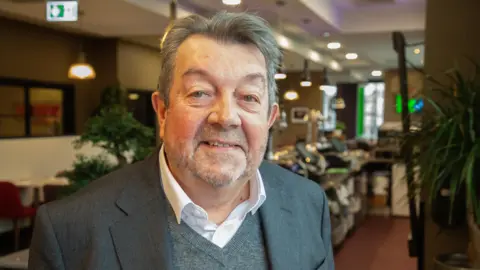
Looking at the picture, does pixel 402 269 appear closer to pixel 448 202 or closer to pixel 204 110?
pixel 448 202

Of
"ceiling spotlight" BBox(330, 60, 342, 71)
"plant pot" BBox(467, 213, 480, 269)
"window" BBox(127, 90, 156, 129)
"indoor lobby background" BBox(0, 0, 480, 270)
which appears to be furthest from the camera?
"ceiling spotlight" BBox(330, 60, 342, 71)

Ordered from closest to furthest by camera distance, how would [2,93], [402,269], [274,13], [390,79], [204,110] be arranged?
1. [204,110]
2. [402,269]
3. [274,13]
4. [2,93]
5. [390,79]

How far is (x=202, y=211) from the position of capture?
1.19 m

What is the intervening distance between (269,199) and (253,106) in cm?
31

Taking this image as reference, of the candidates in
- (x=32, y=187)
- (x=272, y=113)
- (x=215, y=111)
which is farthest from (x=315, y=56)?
(x=215, y=111)

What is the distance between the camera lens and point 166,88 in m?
1.19

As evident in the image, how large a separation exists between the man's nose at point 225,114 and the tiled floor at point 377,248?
483 centimetres

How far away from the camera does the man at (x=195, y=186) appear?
1.10 m

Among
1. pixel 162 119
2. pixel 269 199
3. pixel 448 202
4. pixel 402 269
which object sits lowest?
pixel 402 269

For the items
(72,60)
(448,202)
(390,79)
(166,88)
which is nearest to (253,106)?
(166,88)

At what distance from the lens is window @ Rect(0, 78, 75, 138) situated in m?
7.36

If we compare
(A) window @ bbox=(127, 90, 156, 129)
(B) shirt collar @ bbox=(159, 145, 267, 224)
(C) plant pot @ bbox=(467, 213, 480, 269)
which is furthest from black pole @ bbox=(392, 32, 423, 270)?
(A) window @ bbox=(127, 90, 156, 129)

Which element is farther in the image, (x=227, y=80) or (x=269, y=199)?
(x=269, y=199)

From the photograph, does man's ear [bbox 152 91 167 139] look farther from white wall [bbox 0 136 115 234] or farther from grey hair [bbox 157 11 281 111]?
white wall [bbox 0 136 115 234]
